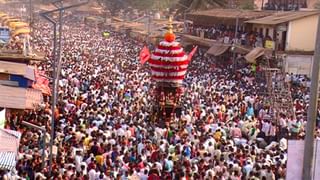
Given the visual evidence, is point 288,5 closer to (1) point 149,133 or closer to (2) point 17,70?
(2) point 17,70

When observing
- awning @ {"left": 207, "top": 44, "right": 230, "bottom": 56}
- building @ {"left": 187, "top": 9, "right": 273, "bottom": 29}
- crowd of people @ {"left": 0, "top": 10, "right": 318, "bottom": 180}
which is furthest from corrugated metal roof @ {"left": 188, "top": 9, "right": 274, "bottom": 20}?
crowd of people @ {"left": 0, "top": 10, "right": 318, "bottom": 180}

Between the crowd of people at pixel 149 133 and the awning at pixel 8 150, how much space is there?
32 centimetres

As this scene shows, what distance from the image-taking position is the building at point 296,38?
2994 cm

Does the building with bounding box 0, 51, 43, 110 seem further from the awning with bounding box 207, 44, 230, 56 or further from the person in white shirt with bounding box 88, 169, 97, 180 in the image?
the awning with bounding box 207, 44, 230, 56

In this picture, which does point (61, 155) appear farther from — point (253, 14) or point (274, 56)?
point (253, 14)

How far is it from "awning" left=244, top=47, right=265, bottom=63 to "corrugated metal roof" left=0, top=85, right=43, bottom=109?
13.9m

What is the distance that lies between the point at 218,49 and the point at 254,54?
547 centimetres

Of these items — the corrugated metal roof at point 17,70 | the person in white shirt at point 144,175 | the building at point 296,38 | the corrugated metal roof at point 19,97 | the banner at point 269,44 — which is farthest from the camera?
the banner at point 269,44

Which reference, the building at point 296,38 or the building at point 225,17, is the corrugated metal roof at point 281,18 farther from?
the building at point 225,17

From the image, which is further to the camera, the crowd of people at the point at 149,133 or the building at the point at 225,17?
the building at the point at 225,17

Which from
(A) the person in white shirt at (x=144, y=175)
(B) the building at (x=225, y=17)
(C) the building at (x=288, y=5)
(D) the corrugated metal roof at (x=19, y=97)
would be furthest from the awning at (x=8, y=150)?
(C) the building at (x=288, y=5)

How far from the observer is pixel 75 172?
41.7 feet

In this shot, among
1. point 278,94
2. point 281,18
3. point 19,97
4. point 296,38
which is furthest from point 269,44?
point 19,97

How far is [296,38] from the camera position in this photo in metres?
30.4
